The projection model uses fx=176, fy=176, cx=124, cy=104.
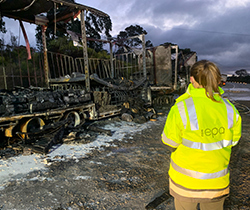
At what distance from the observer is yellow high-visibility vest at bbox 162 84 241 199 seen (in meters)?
1.37

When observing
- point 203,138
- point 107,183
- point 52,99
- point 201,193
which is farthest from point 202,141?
point 52,99

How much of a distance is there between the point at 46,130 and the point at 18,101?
3.95 ft

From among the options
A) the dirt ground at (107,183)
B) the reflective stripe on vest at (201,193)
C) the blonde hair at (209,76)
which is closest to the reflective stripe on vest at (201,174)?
the reflective stripe on vest at (201,193)

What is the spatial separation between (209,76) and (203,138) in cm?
49

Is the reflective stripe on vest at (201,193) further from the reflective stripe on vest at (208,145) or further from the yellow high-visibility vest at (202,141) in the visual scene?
the reflective stripe on vest at (208,145)

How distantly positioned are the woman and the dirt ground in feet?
4.79

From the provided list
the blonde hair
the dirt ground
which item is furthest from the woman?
the dirt ground

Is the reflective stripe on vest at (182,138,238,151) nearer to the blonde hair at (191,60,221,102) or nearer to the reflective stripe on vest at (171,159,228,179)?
the reflective stripe on vest at (171,159,228,179)

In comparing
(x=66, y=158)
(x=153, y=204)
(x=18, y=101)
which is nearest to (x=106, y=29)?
(x=18, y=101)

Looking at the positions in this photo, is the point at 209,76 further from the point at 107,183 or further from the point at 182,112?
the point at 107,183

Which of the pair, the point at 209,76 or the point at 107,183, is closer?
the point at 209,76

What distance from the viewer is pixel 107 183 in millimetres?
3305

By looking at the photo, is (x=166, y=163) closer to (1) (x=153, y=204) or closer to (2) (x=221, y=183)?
(1) (x=153, y=204)

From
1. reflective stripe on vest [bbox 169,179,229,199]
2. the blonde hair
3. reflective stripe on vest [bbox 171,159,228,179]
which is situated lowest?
reflective stripe on vest [bbox 169,179,229,199]
